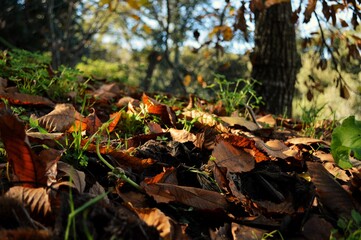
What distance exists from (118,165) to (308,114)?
Result: 1.46 meters

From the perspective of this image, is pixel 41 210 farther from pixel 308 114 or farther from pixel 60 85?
pixel 308 114

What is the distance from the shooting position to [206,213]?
111cm

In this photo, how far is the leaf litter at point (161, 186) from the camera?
83 centimetres

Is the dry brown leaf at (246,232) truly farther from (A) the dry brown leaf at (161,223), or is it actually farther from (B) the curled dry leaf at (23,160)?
(B) the curled dry leaf at (23,160)

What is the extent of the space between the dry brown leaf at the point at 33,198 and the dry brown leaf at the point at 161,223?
22 centimetres

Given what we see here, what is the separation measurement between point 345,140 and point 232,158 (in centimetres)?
41

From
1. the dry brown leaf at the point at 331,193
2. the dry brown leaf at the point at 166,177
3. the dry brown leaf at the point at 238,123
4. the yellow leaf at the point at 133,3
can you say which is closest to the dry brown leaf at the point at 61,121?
the dry brown leaf at the point at 166,177

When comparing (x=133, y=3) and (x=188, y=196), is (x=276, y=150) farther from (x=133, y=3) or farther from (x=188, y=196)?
(x=133, y=3)

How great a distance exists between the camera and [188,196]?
1.14 meters

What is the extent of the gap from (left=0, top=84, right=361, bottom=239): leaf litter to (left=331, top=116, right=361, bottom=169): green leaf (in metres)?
0.07

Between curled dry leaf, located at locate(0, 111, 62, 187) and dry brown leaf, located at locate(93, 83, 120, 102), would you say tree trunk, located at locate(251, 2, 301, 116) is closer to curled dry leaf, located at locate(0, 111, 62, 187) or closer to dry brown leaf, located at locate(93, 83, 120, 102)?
dry brown leaf, located at locate(93, 83, 120, 102)

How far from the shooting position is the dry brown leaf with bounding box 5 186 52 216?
0.90 metres

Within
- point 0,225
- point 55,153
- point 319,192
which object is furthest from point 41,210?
point 319,192

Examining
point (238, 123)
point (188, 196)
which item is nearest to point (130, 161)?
point (188, 196)
